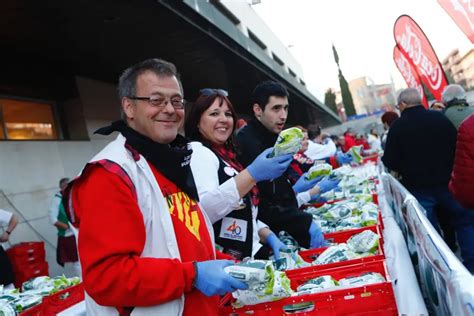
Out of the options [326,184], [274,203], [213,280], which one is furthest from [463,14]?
[213,280]

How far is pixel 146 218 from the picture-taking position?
1.46m

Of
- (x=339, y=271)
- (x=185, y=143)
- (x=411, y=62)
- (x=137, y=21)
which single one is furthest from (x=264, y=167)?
(x=411, y=62)

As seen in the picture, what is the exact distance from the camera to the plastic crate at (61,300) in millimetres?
2414

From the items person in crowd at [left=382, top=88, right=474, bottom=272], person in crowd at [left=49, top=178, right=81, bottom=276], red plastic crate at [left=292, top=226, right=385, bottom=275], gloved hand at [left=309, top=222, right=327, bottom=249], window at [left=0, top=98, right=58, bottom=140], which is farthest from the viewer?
window at [left=0, top=98, right=58, bottom=140]

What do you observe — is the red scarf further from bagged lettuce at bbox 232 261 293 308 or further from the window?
the window

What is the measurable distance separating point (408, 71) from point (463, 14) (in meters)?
Answer: 4.82

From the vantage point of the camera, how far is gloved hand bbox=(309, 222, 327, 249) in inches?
113

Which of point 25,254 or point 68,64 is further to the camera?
point 68,64

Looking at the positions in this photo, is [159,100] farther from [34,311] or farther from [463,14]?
[463,14]

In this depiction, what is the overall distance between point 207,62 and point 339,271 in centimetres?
810

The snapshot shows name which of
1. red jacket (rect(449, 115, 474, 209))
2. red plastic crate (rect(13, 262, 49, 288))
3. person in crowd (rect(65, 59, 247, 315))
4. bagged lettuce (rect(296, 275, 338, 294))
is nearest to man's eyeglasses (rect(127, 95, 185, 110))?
person in crowd (rect(65, 59, 247, 315))

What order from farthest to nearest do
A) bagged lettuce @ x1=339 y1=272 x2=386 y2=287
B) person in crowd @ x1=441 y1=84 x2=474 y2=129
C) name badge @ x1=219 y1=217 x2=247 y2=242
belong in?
person in crowd @ x1=441 y1=84 x2=474 y2=129 → name badge @ x1=219 y1=217 x2=247 y2=242 → bagged lettuce @ x1=339 y1=272 x2=386 y2=287

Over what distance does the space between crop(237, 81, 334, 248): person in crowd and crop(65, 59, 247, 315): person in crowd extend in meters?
1.23

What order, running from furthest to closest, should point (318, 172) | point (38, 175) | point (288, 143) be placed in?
point (38, 175) < point (318, 172) < point (288, 143)
